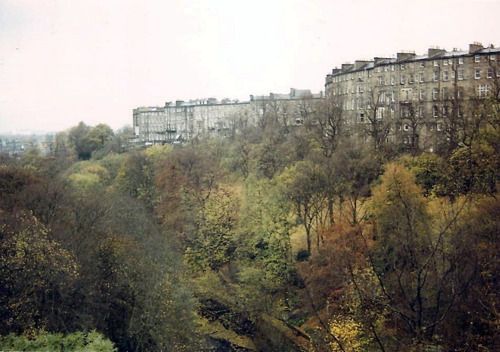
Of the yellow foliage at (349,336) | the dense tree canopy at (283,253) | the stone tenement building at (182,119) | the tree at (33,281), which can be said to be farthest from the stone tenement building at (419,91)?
the stone tenement building at (182,119)

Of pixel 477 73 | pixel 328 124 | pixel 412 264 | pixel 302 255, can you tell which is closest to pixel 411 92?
pixel 477 73

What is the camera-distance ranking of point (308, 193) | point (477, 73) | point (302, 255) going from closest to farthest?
point (302, 255) < point (308, 193) < point (477, 73)

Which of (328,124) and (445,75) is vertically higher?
(445,75)

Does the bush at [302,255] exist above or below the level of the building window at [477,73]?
below

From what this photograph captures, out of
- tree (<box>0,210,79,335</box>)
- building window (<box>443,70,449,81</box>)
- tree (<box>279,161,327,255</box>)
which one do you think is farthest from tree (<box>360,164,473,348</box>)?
building window (<box>443,70,449,81</box>)

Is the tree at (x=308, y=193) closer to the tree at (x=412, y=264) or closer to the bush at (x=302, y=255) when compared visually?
the bush at (x=302, y=255)

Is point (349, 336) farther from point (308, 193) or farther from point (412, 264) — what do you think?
point (308, 193)

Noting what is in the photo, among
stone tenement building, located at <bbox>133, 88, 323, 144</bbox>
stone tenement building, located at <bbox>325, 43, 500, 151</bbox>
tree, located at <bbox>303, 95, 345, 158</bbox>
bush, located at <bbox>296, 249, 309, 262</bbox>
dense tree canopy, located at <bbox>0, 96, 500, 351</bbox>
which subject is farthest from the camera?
stone tenement building, located at <bbox>133, 88, 323, 144</bbox>

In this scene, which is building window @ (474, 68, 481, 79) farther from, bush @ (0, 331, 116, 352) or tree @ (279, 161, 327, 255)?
bush @ (0, 331, 116, 352)
